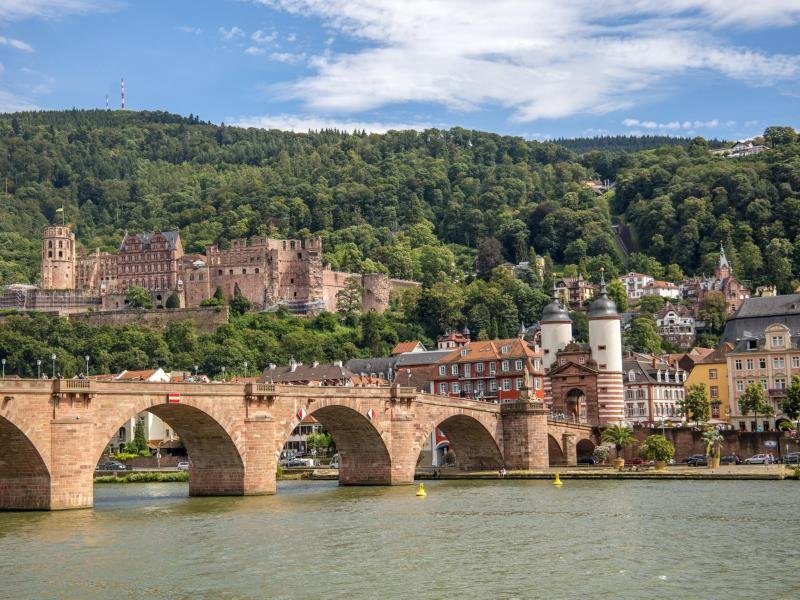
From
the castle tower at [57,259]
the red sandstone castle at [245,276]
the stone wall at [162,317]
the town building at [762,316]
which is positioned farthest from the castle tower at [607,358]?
the castle tower at [57,259]

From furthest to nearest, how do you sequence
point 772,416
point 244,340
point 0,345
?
point 244,340
point 0,345
point 772,416

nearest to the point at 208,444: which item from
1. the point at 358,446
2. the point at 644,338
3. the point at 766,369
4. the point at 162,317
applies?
the point at 358,446

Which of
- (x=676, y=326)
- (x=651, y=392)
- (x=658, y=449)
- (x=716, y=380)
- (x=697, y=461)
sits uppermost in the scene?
(x=676, y=326)

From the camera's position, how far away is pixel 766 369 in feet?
330

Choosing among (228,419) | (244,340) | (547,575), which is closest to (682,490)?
(228,419)

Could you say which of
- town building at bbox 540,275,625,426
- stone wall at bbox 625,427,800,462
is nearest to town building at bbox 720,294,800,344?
town building at bbox 540,275,625,426

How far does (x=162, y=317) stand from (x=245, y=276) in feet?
47.7

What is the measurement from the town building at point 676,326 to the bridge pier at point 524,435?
239 ft

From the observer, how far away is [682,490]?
7125 centimetres

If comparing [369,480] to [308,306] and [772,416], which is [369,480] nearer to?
[772,416]

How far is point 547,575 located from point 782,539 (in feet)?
38.7

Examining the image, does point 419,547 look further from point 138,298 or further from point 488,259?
point 488,259

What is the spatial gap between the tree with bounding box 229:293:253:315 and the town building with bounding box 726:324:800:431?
81.4 meters

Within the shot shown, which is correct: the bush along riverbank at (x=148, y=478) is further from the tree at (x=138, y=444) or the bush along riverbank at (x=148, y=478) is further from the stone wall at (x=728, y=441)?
the stone wall at (x=728, y=441)
